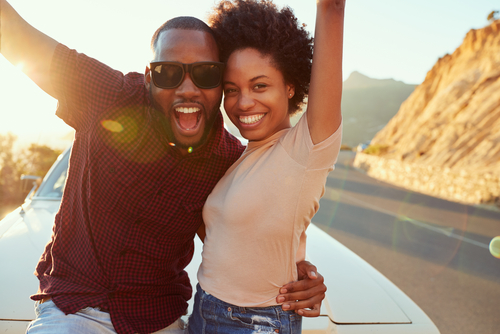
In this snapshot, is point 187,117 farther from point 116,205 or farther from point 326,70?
point 326,70

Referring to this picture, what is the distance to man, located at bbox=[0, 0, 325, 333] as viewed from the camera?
1.38 meters

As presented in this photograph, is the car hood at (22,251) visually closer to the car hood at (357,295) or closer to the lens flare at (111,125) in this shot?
the lens flare at (111,125)

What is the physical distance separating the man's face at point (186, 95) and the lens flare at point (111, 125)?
178 millimetres

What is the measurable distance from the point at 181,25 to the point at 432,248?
17.9 ft

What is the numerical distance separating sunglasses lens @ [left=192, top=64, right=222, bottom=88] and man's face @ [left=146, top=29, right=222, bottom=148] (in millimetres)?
22

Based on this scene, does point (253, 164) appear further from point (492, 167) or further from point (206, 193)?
point (492, 167)

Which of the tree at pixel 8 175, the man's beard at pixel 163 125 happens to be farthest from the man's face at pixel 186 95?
the tree at pixel 8 175

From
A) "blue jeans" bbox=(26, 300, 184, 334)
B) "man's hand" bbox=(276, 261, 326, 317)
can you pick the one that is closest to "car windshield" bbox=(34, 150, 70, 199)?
"blue jeans" bbox=(26, 300, 184, 334)

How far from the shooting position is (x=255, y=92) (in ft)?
4.84

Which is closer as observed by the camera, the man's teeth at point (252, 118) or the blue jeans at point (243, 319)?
the blue jeans at point (243, 319)

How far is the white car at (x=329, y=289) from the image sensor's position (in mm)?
1547

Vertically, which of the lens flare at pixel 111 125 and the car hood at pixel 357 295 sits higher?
the lens flare at pixel 111 125

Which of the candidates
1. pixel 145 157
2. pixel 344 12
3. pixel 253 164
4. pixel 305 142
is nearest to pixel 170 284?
pixel 145 157

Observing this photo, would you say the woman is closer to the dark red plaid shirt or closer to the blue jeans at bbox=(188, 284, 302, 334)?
the blue jeans at bbox=(188, 284, 302, 334)
